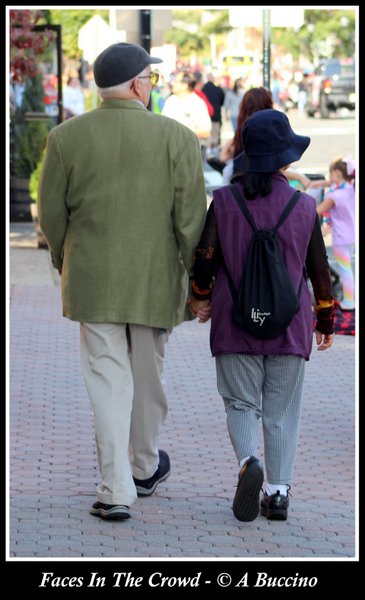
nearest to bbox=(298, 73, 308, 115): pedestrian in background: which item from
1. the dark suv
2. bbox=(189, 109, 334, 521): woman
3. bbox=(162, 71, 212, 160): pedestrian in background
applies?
the dark suv

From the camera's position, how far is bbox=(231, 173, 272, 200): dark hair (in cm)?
508

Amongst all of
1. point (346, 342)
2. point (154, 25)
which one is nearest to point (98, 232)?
point (346, 342)

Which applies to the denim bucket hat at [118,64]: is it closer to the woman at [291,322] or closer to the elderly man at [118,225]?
the elderly man at [118,225]

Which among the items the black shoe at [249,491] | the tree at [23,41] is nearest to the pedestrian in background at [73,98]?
the tree at [23,41]

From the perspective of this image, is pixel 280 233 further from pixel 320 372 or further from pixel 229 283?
pixel 320 372

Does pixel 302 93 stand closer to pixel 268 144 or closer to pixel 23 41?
pixel 23 41

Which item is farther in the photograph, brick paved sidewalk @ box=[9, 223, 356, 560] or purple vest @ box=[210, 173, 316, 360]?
purple vest @ box=[210, 173, 316, 360]

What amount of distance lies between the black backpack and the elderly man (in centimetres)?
30

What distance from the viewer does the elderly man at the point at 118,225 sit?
17.0 ft

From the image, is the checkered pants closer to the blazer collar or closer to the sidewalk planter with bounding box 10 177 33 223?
the blazer collar

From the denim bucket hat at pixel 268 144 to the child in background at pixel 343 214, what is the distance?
220 inches

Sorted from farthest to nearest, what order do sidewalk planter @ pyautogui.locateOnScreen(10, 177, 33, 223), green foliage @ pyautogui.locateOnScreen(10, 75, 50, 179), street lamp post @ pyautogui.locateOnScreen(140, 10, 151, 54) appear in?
sidewalk planter @ pyautogui.locateOnScreen(10, 177, 33, 223) → green foliage @ pyautogui.locateOnScreen(10, 75, 50, 179) → street lamp post @ pyautogui.locateOnScreen(140, 10, 151, 54)

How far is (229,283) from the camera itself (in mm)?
5160
